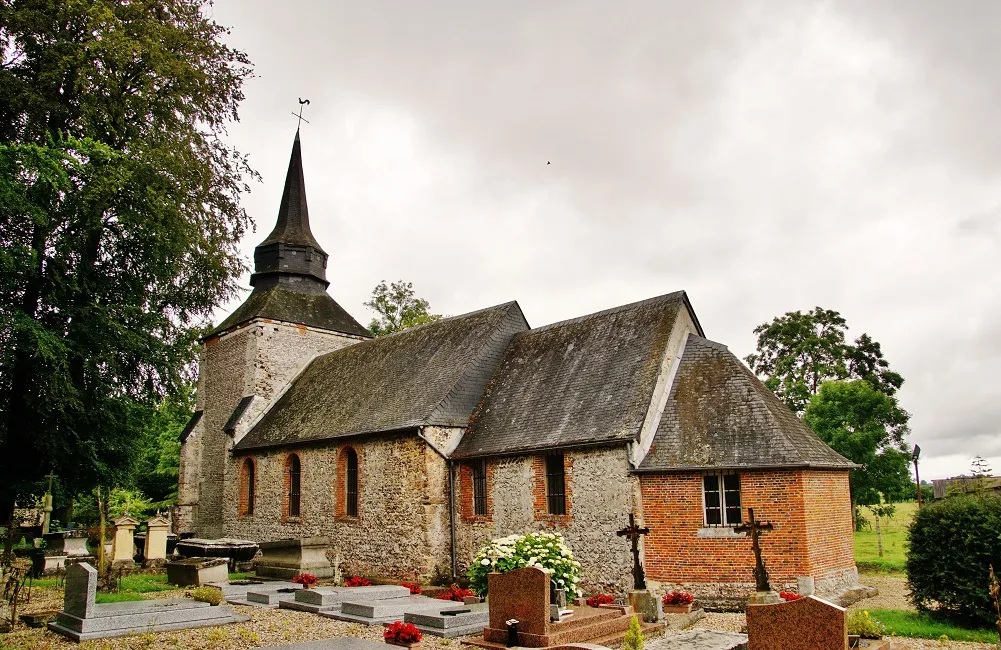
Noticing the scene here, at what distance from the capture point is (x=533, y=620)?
32.0 feet

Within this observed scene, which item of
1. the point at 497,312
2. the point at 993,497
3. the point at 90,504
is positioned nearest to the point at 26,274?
the point at 497,312

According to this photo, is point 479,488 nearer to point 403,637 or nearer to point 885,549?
point 403,637

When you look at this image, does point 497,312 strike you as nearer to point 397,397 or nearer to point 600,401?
point 397,397

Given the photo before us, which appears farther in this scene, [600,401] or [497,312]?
[497,312]

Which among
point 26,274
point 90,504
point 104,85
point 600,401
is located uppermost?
point 104,85

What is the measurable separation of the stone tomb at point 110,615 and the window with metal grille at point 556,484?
7189 millimetres

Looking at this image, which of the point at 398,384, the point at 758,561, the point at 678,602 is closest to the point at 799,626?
the point at 758,561

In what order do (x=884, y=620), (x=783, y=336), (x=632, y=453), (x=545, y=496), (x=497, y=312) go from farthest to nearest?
(x=783, y=336), (x=497, y=312), (x=545, y=496), (x=632, y=453), (x=884, y=620)

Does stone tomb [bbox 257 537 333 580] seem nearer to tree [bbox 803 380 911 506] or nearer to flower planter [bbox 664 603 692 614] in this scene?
flower planter [bbox 664 603 692 614]

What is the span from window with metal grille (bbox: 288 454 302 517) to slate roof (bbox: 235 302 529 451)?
2.33 ft

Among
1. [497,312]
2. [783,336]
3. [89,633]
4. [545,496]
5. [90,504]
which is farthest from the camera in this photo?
[783,336]

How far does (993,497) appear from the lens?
39.0 ft

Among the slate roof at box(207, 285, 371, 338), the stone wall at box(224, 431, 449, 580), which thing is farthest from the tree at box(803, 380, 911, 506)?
the slate roof at box(207, 285, 371, 338)

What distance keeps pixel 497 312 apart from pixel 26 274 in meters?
12.1
